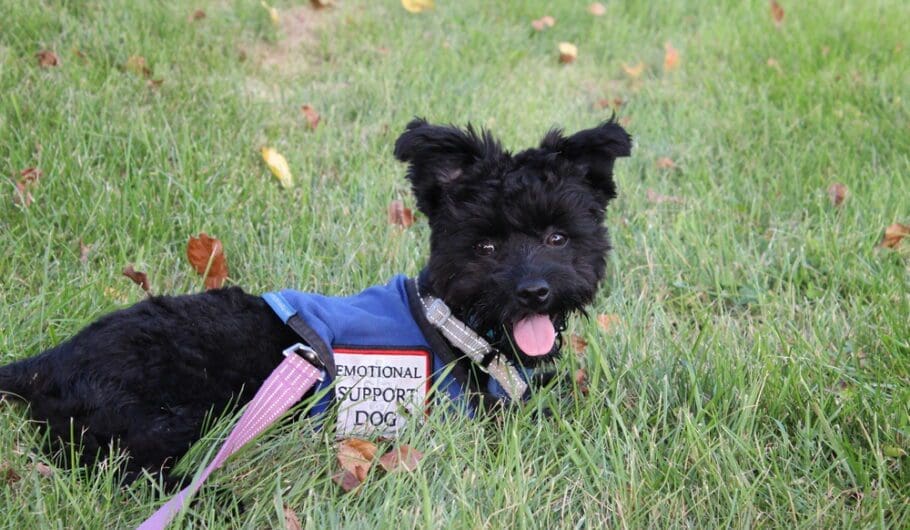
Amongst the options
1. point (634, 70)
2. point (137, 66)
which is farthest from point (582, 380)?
point (634, 70)

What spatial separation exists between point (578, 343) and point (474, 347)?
844 millimetres

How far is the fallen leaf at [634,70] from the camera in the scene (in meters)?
7.20

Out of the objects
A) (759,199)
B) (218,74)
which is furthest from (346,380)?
(218,74)

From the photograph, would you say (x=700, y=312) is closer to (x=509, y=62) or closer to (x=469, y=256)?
(x=469, y=256)

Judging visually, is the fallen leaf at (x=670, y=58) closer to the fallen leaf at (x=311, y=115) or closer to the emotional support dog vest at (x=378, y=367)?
the fallen leaf at (x=311, y=115)

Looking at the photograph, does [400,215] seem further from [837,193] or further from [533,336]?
[837,193]

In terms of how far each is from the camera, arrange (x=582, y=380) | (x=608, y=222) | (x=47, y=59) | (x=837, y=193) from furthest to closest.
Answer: (x=47, y=59), (x=837, y=193), (x=608, y=222), (x=582, y=380)

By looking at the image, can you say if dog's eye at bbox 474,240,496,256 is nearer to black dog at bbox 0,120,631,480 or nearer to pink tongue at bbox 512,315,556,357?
black dog at bbox 0,120,631,480

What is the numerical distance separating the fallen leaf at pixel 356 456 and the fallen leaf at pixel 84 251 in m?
1.88

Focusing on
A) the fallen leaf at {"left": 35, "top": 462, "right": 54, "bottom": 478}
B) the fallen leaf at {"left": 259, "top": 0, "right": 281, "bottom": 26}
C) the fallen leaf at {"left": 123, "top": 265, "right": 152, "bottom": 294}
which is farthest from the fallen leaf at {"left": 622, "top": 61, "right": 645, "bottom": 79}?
the fallen leaf at {"left": 35, "top": 462, "right": 54, "bottom": 478}

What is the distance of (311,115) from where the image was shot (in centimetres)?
603

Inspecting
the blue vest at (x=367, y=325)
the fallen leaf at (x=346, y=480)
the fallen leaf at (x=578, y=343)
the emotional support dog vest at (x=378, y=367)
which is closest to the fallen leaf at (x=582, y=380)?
the fallen leaf at (x=578, y=343)

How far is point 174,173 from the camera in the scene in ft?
16.0

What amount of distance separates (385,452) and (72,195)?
2.44m
